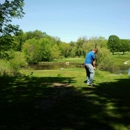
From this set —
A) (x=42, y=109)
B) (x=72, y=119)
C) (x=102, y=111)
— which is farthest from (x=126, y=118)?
(x=42, y=109)

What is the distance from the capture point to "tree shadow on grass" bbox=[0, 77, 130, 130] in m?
5.50

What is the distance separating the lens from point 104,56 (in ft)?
202

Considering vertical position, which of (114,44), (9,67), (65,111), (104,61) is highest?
(114,44)

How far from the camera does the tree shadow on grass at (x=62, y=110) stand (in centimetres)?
550

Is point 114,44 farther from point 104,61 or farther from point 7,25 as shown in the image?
point 7,25

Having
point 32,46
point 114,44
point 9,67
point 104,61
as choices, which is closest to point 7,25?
point 9,67

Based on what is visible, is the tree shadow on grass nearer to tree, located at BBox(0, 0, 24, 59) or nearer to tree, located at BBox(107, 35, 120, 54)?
tree, located at BBox(0, 0, 24, 59)

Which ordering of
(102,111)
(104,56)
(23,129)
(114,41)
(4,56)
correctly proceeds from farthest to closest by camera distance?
1. (114,41)
2. (104,56)
3. (4,56)
4. (102,111)
5. (23,129)

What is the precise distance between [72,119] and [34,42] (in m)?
104

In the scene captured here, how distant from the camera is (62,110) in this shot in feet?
22.3

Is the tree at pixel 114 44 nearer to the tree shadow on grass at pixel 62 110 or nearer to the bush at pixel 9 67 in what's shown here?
the bush at pixel 9 67

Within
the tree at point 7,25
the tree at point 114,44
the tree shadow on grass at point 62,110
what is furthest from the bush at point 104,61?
the tree at point 114,44

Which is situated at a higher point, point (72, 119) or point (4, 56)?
point (4, 56)

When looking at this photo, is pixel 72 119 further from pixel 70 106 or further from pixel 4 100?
pixel 4 100
